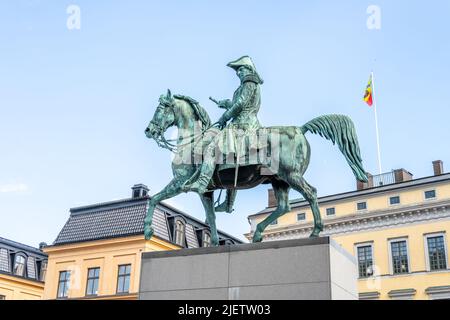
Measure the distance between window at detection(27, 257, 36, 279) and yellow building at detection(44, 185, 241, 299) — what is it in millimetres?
4823

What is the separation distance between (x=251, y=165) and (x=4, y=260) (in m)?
43.0

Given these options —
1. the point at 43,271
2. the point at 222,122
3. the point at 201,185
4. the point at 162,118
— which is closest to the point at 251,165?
the point at 201,185

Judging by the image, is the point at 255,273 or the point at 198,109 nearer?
the point at 255,273

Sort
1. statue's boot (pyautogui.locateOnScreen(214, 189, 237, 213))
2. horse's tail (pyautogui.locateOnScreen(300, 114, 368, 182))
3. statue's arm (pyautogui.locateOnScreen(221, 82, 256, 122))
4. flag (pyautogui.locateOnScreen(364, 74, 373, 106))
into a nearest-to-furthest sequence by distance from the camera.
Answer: horse's tail (pyautogui.locateOnScreen(300, 114, 368, 182)), statue's arm (pyautogui.locateOnScreen(221, 82, 256, 122)), statue's boot (pyautogui.locateOnScreen(214, 189, 237, 213)), flag (pyautogui.locateOnScreen(364, 74, 373, 106))

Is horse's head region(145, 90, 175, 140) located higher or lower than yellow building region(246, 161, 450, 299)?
lower

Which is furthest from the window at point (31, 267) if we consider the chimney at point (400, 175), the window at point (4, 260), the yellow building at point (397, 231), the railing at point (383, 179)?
the chimney at point (400, 175)

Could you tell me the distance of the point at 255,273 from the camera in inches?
462

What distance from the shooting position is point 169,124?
13.8m

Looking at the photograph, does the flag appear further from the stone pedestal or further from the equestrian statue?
the stone pedestal

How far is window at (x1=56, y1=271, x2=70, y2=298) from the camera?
4779 centimetres

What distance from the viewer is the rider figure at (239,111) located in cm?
1295

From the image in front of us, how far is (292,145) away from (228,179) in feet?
5.21

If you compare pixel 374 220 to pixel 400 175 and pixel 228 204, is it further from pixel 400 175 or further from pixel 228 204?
pixel 228 204

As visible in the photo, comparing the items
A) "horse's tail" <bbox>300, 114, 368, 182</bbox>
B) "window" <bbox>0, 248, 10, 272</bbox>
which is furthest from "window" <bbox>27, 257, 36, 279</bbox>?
"horse's tail" <bbox>300, 114, 368, 182</bbox>
